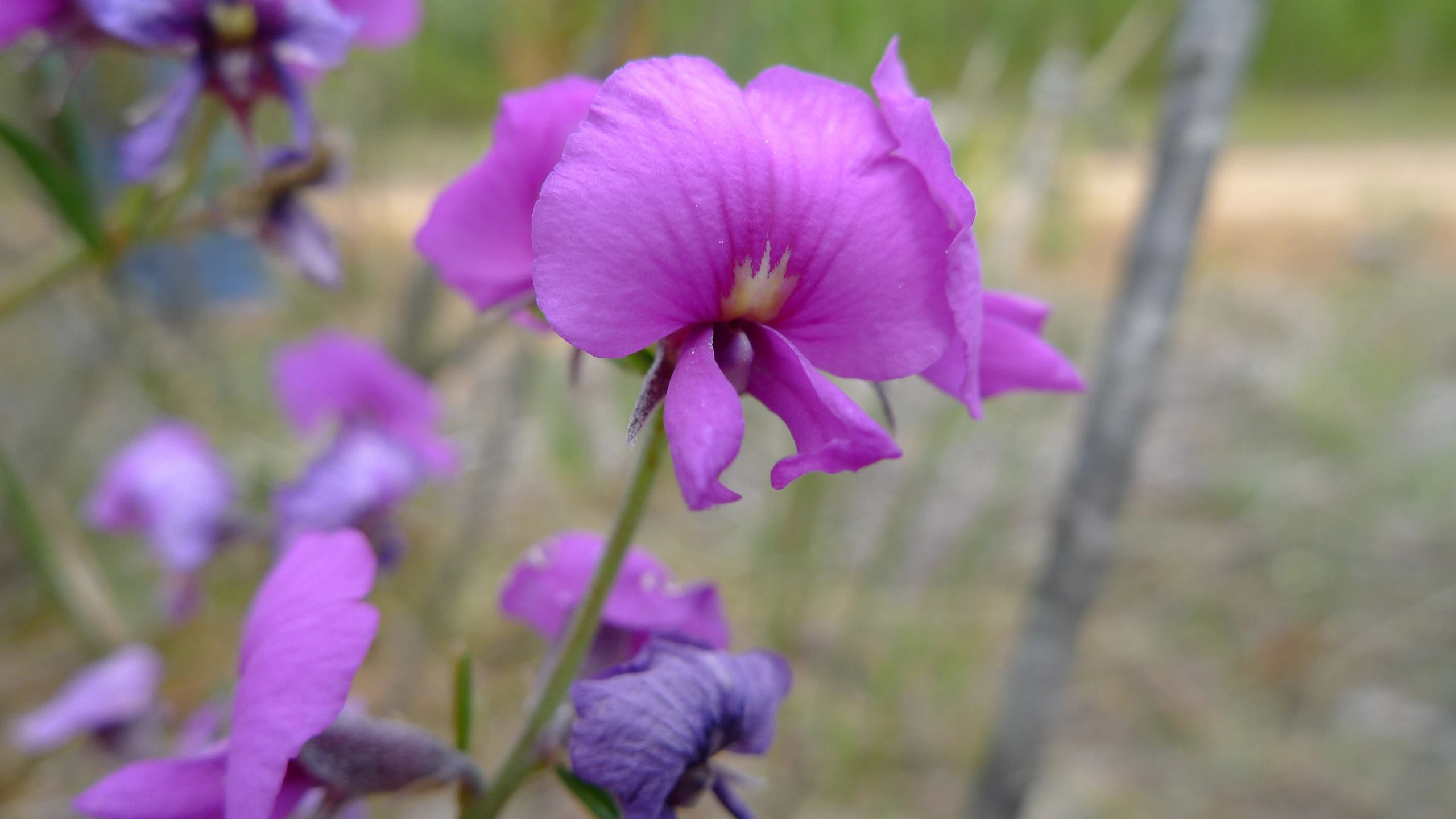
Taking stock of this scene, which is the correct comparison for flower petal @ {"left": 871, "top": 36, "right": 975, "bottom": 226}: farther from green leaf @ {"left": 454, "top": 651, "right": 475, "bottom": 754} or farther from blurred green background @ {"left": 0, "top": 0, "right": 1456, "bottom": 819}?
blurred green background @ {"left": 0, "top": 0, "right": 1456, "bottom": 819}

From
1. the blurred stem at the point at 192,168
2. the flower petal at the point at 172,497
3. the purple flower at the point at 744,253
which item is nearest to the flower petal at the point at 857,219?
the purple flower at the point at 744,253

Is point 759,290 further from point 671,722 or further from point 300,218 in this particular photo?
point 300,218

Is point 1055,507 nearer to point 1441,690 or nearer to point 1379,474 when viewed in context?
point 1441,690

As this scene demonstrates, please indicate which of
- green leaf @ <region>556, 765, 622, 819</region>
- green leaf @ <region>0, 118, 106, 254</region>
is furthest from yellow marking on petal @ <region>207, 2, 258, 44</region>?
green leaf @ <region>556, 765, 622, 819</region>

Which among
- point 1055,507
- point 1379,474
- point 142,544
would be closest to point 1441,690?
point 1379,474

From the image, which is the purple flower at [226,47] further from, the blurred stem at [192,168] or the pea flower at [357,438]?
the pea flower at [357,438]

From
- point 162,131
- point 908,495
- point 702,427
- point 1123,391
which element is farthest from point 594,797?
point 908,495
